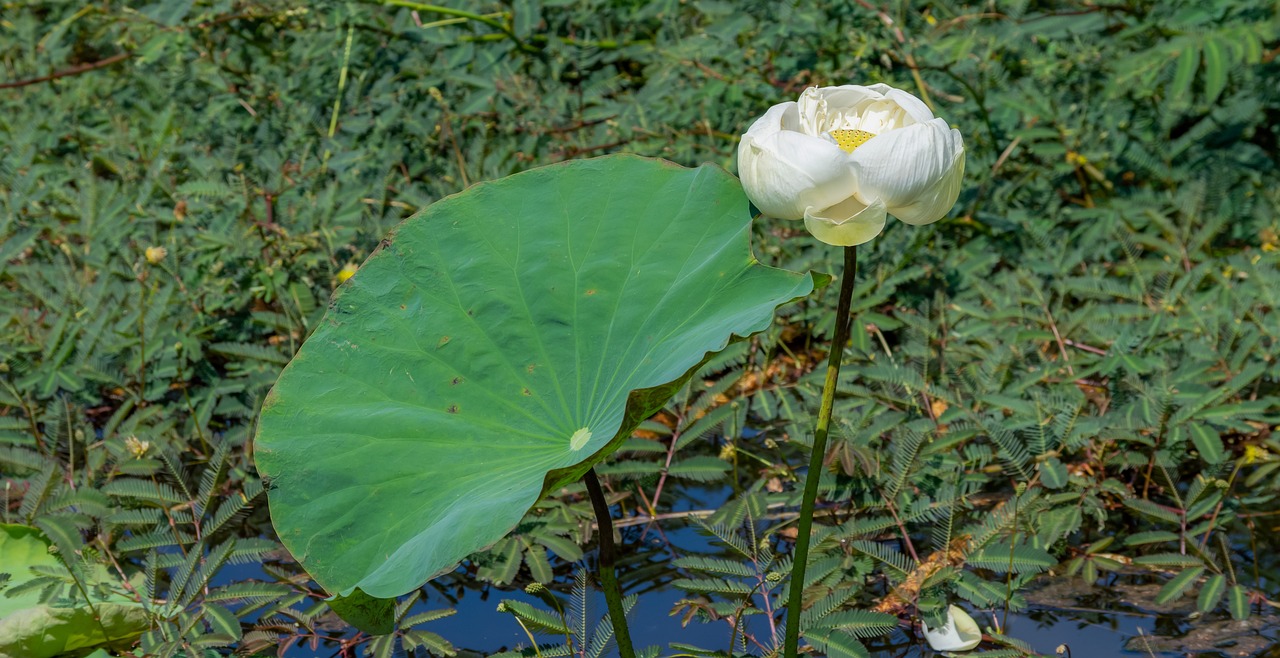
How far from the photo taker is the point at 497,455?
1.37 meters

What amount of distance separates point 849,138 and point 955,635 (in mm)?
752

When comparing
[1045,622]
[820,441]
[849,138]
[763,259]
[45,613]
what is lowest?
[1045,622]

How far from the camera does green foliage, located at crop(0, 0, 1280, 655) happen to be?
1.75 metres

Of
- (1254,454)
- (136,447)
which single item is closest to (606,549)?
(136,447)

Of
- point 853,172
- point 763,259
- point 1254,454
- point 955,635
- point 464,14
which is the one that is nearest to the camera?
point 853,172

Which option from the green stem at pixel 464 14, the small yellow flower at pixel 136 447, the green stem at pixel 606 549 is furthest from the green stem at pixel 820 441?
the green stem at pixel 464 14

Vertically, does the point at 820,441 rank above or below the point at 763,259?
above

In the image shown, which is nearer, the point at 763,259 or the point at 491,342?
the point at 491,342

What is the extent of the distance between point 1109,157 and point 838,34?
74cm

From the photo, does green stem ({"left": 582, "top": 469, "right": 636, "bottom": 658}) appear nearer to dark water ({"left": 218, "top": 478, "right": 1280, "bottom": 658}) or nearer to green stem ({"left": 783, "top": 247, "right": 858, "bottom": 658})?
green stem ({"left": 783, "top": 247, "right": 858, "bottom": 658})

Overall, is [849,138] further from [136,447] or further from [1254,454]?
[136,447]

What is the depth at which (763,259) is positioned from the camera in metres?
2.47

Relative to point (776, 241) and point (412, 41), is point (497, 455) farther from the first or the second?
point (412, 41)

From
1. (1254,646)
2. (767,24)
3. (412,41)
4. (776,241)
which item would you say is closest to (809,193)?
(1254,646)
